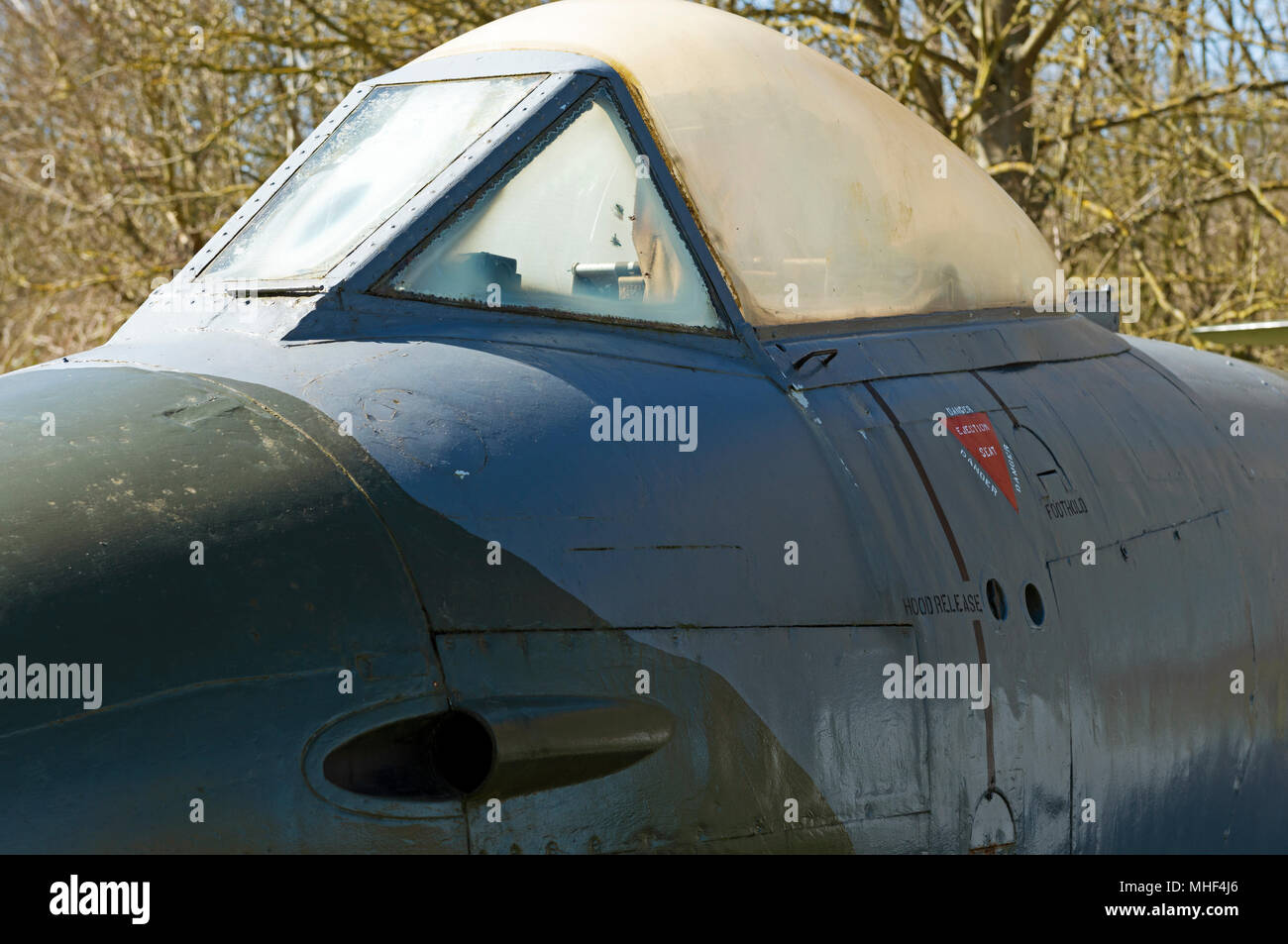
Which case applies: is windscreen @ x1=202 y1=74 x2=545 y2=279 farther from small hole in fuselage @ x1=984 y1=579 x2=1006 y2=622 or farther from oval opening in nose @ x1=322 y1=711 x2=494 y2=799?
small hole in fuselage @ x1=984 y1=579 x2=1006 y2=622

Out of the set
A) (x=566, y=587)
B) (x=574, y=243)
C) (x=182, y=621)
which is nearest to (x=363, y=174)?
(x=574, y=243)

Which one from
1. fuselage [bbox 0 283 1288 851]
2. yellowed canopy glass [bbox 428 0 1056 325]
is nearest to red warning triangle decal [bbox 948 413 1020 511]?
fuselage [bbox 0 283 1288 851]

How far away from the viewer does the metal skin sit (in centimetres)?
231

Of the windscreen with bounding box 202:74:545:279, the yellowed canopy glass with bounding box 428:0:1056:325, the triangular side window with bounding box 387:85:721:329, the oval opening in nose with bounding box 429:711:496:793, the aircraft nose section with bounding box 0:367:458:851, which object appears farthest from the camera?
the yellowed canopy glass with bounding box 428:0:1056:325

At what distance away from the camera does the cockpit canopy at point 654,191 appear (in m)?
3.42

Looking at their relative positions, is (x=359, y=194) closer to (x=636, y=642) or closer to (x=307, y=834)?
(x=636, y=642)

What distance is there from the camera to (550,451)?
288 cm

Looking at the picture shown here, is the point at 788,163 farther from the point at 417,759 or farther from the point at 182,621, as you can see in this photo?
the point at 182,621

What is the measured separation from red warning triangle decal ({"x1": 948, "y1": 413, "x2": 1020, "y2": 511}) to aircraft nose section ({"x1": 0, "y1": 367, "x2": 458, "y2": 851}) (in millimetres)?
1698

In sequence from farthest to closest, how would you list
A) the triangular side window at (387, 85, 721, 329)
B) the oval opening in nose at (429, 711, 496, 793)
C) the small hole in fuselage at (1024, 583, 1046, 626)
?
the small hole in fuselage at (1024, 583, 1046, 626), the triangular side window at (387, 85, 721, 329), the oval opening in nose at (429, 711, 496, 793)

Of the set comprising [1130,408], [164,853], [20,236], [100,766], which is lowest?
[164,853]

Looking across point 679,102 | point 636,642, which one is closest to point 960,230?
point 679,102
